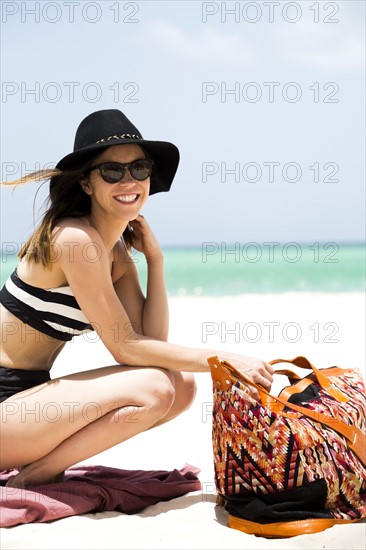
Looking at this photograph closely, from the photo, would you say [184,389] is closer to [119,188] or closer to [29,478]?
[29,478]

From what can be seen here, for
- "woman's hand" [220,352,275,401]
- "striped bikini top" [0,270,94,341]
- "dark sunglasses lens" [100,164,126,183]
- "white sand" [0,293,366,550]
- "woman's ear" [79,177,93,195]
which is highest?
"dark sunglasses lens" [100,164,126,183]

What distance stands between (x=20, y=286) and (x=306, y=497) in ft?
4.96

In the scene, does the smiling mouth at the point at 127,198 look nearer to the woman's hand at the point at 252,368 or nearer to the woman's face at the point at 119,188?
the woman's face at the point at 119,188

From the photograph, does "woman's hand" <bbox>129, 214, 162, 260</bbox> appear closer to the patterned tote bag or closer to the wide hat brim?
the wide hat brim

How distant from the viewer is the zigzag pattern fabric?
3.28 meters

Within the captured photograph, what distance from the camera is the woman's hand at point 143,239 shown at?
165 inches

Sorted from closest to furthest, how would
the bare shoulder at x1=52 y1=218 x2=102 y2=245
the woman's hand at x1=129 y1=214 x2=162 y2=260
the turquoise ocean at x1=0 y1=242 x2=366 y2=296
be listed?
the bare shoulder at x1=52 y1=218 x2=102 y2=245, the woman's hand at x1=129 y1=214 x2=162 y2=260, the turquoise ocean at x1=0 y1=242 x2=366 y2=296

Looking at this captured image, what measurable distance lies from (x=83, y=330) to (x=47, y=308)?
22 centimetres

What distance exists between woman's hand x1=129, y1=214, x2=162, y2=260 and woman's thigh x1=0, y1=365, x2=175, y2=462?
766 mm

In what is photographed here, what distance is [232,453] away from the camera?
3369 mm

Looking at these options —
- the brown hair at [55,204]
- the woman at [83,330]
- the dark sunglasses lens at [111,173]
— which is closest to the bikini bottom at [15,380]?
the woman at [83,330]

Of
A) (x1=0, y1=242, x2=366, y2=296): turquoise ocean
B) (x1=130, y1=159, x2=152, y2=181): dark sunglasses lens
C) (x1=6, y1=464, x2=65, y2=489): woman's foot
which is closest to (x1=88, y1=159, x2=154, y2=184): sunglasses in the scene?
(x1=130, y1=159, x2=152, y2=181): dark sunglasses lens

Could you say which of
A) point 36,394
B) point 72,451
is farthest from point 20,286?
point 72,451

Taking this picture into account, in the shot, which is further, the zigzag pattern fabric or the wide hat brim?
the wide hat brim
